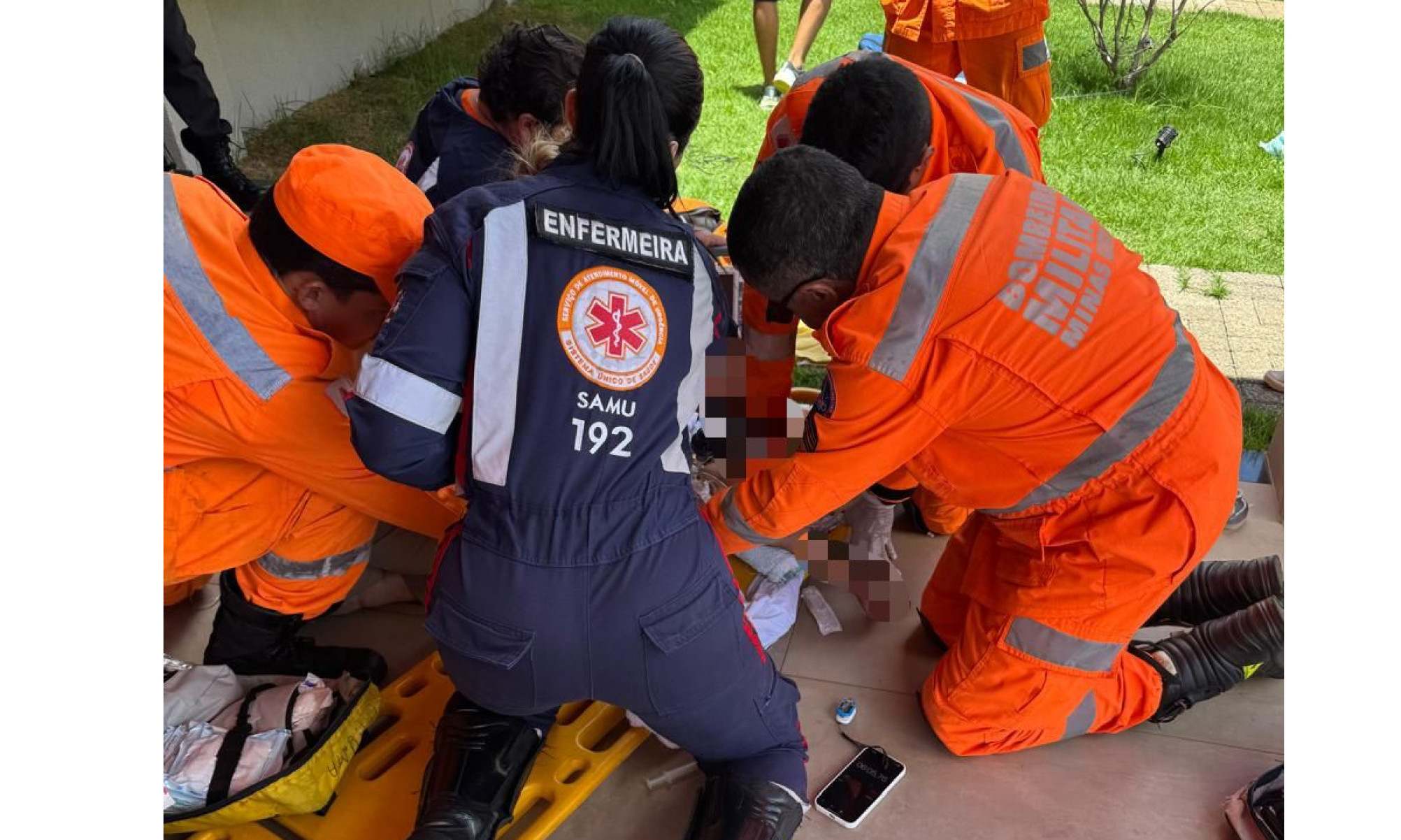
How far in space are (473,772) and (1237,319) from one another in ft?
13.1

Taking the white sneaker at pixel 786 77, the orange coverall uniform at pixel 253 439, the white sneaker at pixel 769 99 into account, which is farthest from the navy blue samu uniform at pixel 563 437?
the white sneaker at pixel 786 77

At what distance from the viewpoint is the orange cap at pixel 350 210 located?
1942mm

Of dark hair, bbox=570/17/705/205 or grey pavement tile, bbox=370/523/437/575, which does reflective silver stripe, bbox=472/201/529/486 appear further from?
grey pavement tile, bbox=370/523/437/575

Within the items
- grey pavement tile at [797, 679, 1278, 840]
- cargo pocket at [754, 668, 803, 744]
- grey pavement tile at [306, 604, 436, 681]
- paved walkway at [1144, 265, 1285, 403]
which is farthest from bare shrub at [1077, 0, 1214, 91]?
grey pavement tile at [306, 604, 436, 681]

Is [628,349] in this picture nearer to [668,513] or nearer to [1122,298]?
[668,513]

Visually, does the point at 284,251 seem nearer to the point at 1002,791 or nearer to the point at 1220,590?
the point at 1002,791

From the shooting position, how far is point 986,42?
4.11 meters

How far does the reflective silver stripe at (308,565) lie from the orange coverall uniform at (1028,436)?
0.99 metres

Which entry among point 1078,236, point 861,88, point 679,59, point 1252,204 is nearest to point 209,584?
point 679,59

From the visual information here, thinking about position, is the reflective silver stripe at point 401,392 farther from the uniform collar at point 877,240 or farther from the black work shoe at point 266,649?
the black work shoe at point 266,649

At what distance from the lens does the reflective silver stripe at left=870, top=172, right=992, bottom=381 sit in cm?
187

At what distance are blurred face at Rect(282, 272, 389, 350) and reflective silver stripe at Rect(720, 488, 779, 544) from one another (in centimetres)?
84

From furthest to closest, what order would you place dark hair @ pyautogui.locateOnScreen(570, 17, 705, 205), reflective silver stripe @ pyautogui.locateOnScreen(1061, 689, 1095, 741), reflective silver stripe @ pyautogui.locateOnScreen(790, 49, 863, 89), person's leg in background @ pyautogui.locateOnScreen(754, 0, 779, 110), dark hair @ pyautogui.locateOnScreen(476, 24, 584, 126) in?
person's leg in background @ pyautogui.locateOnScreen(754, 0, 779, 110) < reflective silver stripe @ pyautogui.locateOnScreen(790, 49, 863, 89) < dark hair @ pyautogui.locateOnScreen(476, 24, 584, 126) < reflective silver stripe @ pyautogui.locateOnScreen(1061, 689, 1095, 741) < dark hair @ pyautogui.locateOnScreen(570, 17, 705, 205)

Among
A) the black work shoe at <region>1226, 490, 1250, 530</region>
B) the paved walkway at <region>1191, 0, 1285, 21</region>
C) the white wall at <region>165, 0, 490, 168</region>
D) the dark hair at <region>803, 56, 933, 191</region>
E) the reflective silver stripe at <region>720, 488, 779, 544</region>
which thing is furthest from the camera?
the paved walkway at <region>1191, 0, 1285, 21</region>
